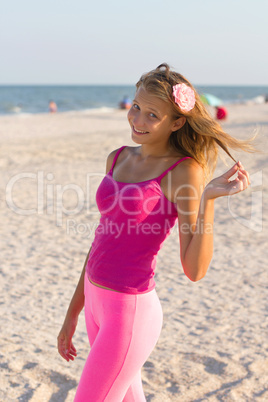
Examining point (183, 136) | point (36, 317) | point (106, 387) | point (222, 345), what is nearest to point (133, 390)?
point (106, 387)

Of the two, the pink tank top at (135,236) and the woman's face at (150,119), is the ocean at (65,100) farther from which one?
the pink tank top at (135,236)

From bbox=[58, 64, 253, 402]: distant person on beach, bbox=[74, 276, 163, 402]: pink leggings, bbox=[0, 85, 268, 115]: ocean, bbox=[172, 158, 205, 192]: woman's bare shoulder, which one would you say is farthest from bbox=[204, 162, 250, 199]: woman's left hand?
bbox=[0, 85, 268, 115]: ocean

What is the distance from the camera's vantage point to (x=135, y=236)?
1762mm

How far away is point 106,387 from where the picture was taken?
1.70m

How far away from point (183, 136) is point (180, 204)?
0.36m

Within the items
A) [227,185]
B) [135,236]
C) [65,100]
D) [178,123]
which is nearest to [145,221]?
[135,236]

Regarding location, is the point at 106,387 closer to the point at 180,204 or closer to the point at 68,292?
the point at 180,204

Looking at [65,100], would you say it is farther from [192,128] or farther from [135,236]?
[135,236]

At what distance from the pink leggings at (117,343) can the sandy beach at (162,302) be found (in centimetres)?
89

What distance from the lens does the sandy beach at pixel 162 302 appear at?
311 centimetres

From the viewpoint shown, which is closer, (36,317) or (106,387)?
(106,387)

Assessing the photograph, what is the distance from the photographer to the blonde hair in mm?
1857

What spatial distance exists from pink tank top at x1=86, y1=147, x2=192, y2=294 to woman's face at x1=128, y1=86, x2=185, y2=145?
17 centimetres

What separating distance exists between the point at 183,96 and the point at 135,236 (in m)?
0.56
